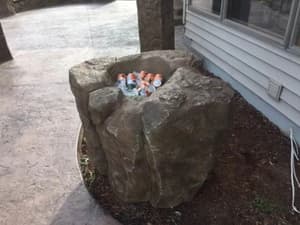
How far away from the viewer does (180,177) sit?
1529 millimetres

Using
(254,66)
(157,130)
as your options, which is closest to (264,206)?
(157,130)

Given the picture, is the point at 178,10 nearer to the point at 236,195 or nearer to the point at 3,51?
the point at 3,51

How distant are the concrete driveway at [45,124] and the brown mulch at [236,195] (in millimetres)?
149

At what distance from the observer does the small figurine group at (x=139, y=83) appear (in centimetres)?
181

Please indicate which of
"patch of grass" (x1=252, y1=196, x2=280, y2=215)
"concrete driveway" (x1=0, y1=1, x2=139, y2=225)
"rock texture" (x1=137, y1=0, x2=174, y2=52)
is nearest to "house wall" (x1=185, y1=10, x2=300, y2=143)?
"rock texture" (x1=137, y1=0, x2=174, y2=52)

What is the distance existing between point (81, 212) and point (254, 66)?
200 centimetres

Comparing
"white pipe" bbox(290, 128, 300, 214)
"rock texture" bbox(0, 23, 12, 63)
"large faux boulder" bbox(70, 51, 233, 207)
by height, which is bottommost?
"white pipe" bbox(290, 128, 300, 214)

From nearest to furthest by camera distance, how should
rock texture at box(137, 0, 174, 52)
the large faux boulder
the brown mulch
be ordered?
1. the large faux boulder
2. the brown mulch
3. rock texture at box(137, 0, 174, 52)

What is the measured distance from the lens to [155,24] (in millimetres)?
2834

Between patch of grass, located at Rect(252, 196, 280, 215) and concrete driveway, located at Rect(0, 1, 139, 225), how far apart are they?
92cm

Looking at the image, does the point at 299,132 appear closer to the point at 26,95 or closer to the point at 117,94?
the point at 117,94

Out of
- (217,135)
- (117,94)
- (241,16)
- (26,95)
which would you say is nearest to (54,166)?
(117,94)

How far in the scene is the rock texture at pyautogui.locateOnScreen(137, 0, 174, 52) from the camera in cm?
274

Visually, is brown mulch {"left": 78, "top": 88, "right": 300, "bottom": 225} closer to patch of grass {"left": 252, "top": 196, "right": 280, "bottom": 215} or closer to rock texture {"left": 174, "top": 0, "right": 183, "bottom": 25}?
patch of grass {"left": 252, "top": 196, "right": 280, "bottom": 215}
